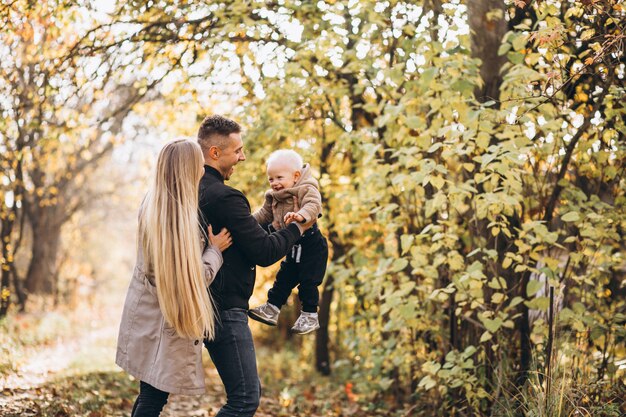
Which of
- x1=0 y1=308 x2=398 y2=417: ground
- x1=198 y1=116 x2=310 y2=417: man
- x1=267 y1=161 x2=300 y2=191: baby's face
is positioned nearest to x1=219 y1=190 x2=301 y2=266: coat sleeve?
x1=198 y1=116 x2=310 y2=417: man

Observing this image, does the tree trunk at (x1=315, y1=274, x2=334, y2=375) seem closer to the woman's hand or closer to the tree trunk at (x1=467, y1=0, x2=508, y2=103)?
the tree trunk at (x1=467, y1=0, x2=508, y2=103)

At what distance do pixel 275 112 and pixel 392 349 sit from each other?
8.59 ft

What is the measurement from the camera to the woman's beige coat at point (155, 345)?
3.03 m

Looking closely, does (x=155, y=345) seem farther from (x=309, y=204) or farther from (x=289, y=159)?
(x=289, y=159)

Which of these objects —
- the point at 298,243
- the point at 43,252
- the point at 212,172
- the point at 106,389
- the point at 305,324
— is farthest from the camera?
the point at 43,252

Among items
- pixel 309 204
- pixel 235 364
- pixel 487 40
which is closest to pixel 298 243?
pixel 309 204

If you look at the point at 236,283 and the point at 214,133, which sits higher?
the point at 214,133

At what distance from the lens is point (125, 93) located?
556 inches

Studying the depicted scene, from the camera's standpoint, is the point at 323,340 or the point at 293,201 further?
the point at 323,340

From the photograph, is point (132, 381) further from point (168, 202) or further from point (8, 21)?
point (168, 202)

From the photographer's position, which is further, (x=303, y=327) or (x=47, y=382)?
(x=47, y=382)

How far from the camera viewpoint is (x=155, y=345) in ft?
10.1

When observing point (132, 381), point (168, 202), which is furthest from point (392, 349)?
point (168, 202)

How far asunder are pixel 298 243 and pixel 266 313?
43cm
